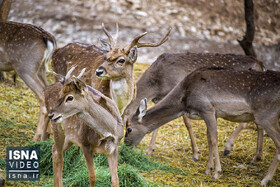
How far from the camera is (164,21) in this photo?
51.7 feet

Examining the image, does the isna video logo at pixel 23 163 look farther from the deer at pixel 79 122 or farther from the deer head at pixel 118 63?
the deer head at pixel 118 63

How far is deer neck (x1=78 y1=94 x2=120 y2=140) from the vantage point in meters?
4.84

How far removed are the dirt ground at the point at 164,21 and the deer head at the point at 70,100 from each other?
896 cm

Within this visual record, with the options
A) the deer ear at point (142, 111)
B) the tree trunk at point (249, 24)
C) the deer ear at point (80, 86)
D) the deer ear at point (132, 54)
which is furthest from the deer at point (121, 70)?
the tree trunk at point (249, 24)

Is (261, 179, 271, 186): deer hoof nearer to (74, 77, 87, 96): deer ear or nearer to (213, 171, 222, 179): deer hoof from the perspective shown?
(213, 171, 222, 179): deer hoof

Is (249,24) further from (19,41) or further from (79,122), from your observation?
(79,122)

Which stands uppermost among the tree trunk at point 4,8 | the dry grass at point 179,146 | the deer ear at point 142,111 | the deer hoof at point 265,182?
the tree trunk at point 4,8

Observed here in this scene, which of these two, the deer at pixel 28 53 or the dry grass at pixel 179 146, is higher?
the deer at pixel 28 53

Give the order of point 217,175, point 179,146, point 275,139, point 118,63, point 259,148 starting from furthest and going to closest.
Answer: point 179,146
point 259,148
point 217,175
point 275,139
point 118,63

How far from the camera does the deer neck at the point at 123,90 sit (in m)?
6.53

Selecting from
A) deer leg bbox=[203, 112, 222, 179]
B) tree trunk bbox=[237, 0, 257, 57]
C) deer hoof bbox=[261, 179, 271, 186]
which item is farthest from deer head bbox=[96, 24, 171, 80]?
tree trunk bbox=[237, 0, 257, 57]

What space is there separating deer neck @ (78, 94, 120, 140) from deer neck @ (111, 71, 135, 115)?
4.88ft

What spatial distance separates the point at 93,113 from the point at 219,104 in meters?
2.80

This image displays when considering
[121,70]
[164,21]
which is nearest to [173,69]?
[121,70]
